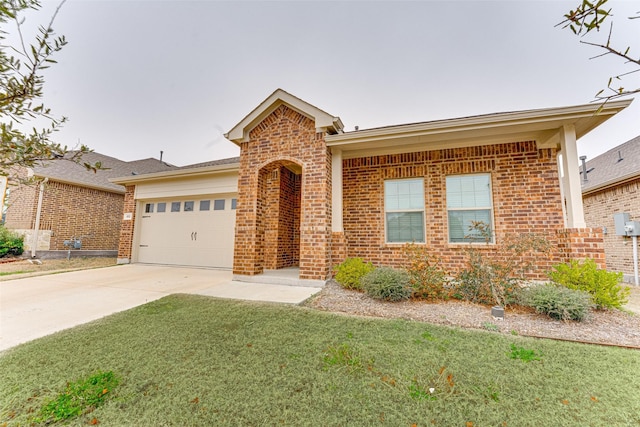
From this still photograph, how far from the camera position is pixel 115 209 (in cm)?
1263

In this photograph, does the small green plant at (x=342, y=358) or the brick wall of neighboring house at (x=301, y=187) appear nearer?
the small green plant at (x=342, y=358)

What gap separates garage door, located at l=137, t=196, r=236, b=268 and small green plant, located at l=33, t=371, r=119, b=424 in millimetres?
6361

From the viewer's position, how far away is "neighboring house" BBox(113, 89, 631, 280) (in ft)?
16.9

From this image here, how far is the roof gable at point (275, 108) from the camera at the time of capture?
596cm

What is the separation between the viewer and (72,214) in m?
11.2

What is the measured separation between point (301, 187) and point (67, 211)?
11.4 metres

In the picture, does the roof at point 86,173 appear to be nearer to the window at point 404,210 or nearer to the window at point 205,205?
the window at point 205,205

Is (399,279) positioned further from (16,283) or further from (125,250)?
(125,250)

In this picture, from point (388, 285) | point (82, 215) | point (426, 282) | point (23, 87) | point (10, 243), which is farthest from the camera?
point (82, 215)

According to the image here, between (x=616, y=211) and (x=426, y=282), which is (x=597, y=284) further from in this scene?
(x=616, y=211)

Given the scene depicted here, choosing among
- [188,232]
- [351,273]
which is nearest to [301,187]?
[351,273]

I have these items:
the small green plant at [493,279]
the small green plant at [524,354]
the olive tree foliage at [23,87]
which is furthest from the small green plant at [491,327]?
the olive tree foliage at [23,87]

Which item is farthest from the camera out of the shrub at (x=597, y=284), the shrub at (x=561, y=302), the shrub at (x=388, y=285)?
the shrub at (x=388, y=285)

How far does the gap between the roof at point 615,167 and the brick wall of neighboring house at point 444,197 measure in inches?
175
